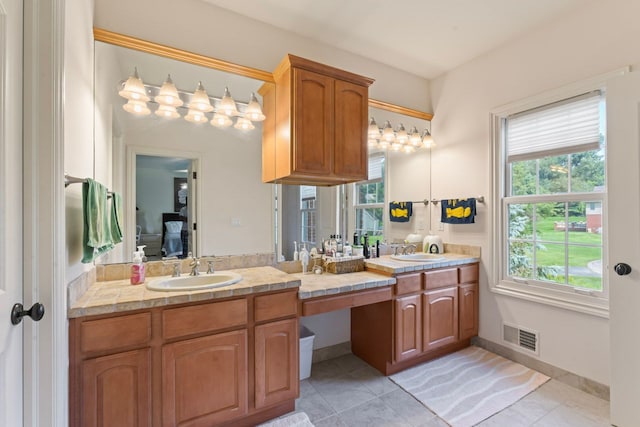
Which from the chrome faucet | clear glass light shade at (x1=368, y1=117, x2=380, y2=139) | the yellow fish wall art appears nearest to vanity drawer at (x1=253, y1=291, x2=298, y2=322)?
the chrome faucet

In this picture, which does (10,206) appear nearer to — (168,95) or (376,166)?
(168,95)

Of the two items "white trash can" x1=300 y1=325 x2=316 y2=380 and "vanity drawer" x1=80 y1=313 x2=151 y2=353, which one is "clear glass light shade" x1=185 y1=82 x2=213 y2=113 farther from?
"white trash can" x1=300 y1=325 x2=316 y2=380

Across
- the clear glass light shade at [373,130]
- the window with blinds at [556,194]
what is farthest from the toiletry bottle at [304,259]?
the window with blinds at [556,194]

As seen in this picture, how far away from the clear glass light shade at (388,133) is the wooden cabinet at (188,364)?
1.90 metres

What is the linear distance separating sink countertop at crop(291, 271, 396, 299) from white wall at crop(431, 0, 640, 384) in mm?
1230

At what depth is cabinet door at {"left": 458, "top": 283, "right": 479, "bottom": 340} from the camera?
273 centimetres

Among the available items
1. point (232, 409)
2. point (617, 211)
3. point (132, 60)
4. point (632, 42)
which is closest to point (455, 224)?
point (617, 211)

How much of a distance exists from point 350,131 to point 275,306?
1.45m

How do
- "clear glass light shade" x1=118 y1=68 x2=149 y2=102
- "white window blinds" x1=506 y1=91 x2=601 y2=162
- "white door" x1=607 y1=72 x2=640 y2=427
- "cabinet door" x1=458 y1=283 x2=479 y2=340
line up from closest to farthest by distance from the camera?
"white door" x1=607 y1=72 x2=640 y2=427 < "clear glass light shade" x1=118 y1=68 x2=149 y2=102 < "white window blinds" x1=506 y1=91 x2=601 y2=162 < "cabinet door" x1=458 y1=283 x2=479 y2=340

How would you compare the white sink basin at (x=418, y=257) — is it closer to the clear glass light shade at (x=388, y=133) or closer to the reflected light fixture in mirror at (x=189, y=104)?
the clear glass light shade at (x=388, y=133)

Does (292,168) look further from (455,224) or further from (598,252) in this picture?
(598,252)

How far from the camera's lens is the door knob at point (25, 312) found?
40.2 inches

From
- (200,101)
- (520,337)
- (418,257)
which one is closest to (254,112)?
(200,101)

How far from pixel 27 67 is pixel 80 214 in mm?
729
